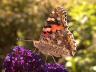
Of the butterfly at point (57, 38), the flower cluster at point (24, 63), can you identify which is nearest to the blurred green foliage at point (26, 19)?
the butterfly at point (57, 38)

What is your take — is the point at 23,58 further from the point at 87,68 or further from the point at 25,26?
the point at 25,26

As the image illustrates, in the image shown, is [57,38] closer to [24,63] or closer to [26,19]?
[24,63]

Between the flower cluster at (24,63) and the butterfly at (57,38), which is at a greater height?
the butterfly at (57,38)

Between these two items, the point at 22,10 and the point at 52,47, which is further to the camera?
the point at 22,10

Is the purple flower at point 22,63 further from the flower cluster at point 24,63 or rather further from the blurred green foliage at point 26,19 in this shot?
the blurred green foliage at point 26,19

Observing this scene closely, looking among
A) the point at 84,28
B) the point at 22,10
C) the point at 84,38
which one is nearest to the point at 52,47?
the point at 84,28

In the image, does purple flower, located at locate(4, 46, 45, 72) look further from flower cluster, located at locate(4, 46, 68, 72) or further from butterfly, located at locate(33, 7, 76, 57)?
butterfly, located at locate(33, 7, 76, 57)
